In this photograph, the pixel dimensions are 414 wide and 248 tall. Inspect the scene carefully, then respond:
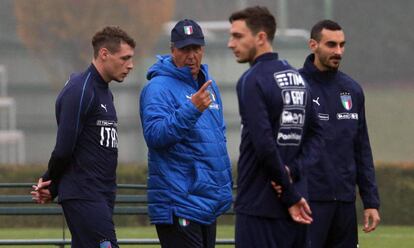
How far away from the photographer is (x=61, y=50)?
36.3 m

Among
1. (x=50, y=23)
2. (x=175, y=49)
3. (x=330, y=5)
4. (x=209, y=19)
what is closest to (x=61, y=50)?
(x=50, y=23)

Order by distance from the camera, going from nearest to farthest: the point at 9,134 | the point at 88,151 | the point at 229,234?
Result: the point at 88,151 < the point at 229,234 < the point at 9,134

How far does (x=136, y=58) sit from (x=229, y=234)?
18986mm

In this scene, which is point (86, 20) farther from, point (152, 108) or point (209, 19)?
point (152, 108)

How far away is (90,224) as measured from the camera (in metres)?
8.48

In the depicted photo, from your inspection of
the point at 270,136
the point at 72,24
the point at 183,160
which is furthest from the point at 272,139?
the point at 72,24

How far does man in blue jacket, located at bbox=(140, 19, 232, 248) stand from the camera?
850 centimetres

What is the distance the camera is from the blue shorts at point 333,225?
8742 millimetres

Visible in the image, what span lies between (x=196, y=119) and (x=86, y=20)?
28195mm

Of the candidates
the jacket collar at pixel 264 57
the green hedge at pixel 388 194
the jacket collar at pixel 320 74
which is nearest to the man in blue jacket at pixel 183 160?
the jacket collar at pixel 320 74

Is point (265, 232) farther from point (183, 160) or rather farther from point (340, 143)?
point (340, 143)

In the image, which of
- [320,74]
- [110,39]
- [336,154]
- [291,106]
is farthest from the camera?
[320,74]

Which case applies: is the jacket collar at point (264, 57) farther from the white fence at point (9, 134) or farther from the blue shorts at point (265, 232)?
the white fence at point (9, 134)

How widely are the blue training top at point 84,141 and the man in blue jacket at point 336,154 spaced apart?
134 cm
